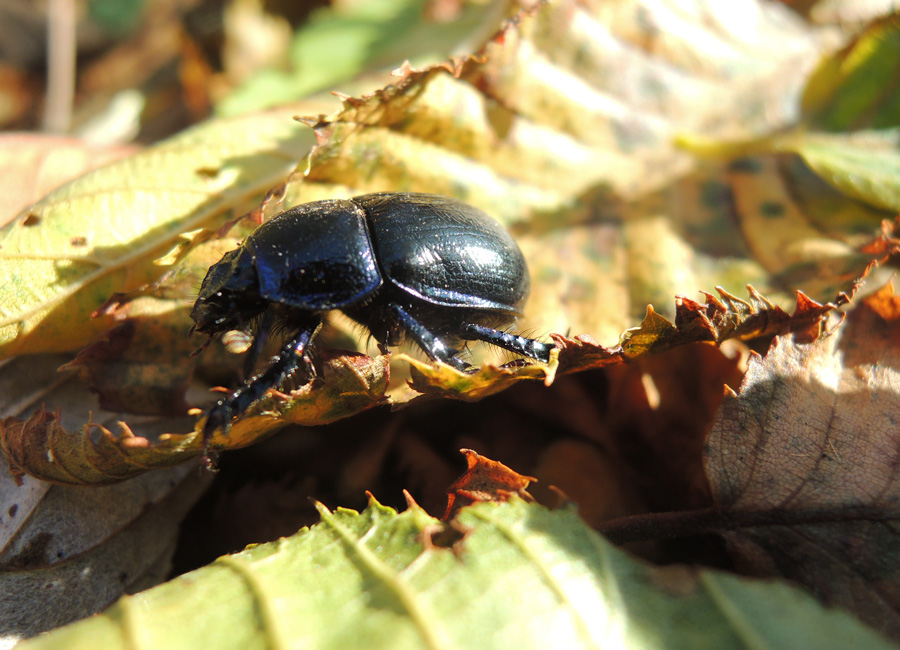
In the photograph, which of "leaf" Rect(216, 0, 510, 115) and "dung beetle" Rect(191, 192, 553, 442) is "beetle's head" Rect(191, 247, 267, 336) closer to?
"dung beetle" Rect(191, 192, 553, 442)

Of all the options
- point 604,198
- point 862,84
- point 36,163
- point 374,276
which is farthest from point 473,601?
point 862,84

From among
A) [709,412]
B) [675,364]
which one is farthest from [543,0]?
[709,412]

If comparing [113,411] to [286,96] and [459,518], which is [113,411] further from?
[286,96]

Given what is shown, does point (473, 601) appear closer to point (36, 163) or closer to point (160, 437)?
point (160, 437)

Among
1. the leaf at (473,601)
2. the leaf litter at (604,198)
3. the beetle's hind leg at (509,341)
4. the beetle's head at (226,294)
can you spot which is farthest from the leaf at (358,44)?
the leaf at (473,601)

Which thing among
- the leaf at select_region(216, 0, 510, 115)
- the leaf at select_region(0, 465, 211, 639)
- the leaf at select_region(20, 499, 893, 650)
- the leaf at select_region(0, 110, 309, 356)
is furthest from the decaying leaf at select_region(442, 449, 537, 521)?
the leaf at select_region(216, 0, 510, 115)

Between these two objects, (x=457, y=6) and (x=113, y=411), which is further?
(x=457, y=6)

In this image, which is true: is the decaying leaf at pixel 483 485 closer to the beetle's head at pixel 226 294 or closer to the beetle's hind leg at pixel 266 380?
the beetle's hind leg at pixel 266 380
